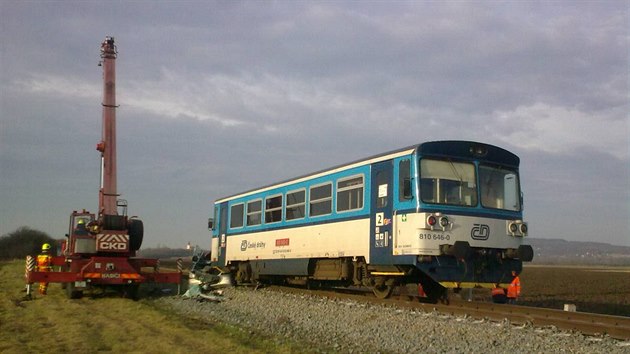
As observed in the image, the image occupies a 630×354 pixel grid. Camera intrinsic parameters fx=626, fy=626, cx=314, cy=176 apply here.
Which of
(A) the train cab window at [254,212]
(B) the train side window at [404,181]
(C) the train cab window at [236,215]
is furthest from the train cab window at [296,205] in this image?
(B) the train side window at [404,181]

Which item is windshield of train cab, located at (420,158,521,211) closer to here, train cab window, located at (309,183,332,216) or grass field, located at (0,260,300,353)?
train cab window, located at (309,183,332,216)

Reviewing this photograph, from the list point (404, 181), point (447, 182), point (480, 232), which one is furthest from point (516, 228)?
point (404, 181)

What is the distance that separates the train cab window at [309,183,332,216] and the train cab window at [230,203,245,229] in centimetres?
493

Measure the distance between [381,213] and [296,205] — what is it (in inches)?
164

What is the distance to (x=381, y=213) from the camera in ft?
42.4

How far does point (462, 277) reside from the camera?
12172mm

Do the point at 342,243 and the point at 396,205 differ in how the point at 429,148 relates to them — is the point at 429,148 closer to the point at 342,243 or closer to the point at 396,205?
the point at 396,205

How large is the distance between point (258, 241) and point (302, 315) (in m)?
7.08

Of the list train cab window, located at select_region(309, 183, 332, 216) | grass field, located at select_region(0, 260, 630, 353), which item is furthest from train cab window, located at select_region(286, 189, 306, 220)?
grass field, located at select_region(0, 260, 630, 353)

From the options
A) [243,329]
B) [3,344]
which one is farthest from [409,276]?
[3,344]

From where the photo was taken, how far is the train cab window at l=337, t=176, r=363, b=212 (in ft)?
45.4

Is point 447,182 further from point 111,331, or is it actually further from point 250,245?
point 250,245

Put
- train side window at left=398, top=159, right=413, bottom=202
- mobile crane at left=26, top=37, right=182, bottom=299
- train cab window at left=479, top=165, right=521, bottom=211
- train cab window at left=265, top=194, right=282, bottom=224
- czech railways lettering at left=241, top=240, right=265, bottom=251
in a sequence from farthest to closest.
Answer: czech railways lettering at left=241, top=240, right=265, bottom=251 → train cab window at left=265, top=194, right=282, bottom=224 → mobile crane at left=26, top=37, right=182, bottom=299 → train cab window at left=479, top=165, right=521, bottom=211 → train side window at left=398, top=159, right=413, bottom=202

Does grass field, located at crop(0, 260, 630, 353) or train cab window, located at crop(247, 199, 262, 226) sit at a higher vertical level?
train cab window, located at crop(247, 199, 262, 226)
